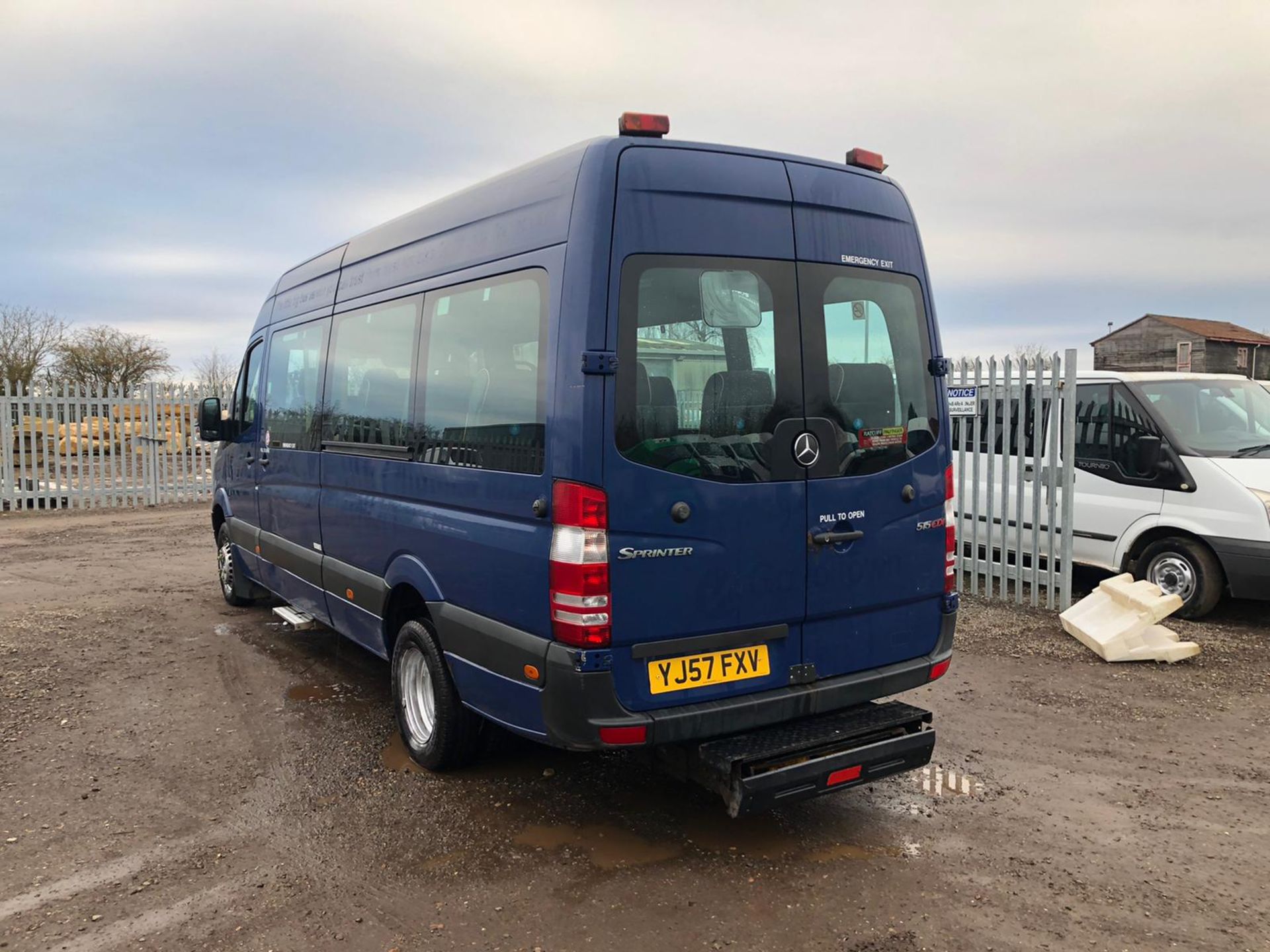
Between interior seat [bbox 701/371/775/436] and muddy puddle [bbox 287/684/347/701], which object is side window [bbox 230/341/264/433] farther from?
interior seat [bbox 701/371/775/436]

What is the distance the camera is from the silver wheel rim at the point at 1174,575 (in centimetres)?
729

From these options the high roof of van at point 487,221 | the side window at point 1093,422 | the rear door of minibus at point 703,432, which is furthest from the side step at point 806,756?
the side window at point 1093,422

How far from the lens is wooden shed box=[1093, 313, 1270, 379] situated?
4397 cm

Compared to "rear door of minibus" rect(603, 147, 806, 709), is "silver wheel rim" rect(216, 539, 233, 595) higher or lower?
lower

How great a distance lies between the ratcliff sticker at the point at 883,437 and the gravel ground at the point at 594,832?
5.26 ft

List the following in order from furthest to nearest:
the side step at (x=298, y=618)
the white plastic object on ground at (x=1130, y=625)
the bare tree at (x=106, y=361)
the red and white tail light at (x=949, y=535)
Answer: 1. the bare tree at (x=106, y=361)
2. the white plastic object on ground at (x=1130, y=625)
3. the side step at (x=298, y=618)
4. the red and white tail light at (x=949, y=535)

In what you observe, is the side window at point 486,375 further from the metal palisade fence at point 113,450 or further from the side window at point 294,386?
the metal palisade fence at point 113,450

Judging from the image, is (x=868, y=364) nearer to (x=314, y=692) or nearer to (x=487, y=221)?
(x=487, y=221)

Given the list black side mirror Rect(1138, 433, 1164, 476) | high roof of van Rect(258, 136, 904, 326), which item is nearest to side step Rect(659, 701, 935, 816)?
high roof of van Rect(258, 136, 904, 326)

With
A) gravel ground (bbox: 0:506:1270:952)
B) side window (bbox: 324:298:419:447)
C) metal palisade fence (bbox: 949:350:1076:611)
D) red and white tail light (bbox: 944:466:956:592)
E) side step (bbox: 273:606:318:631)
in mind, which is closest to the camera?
gravel ground (bbox: 0:506:1270:952)

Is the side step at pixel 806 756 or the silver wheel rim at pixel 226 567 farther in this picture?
the silver wheel rim at pixel 226 567

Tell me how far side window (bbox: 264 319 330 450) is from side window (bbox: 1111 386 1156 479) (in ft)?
21.2

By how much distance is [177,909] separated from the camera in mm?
3240

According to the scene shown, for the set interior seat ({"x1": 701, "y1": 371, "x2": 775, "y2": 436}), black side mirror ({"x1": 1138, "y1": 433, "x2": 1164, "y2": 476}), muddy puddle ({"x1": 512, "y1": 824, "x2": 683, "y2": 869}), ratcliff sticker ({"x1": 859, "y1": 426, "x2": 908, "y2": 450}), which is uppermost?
interior seat ({"x1": 701, "y1": 371, "x2": 775, "y2": 436})
